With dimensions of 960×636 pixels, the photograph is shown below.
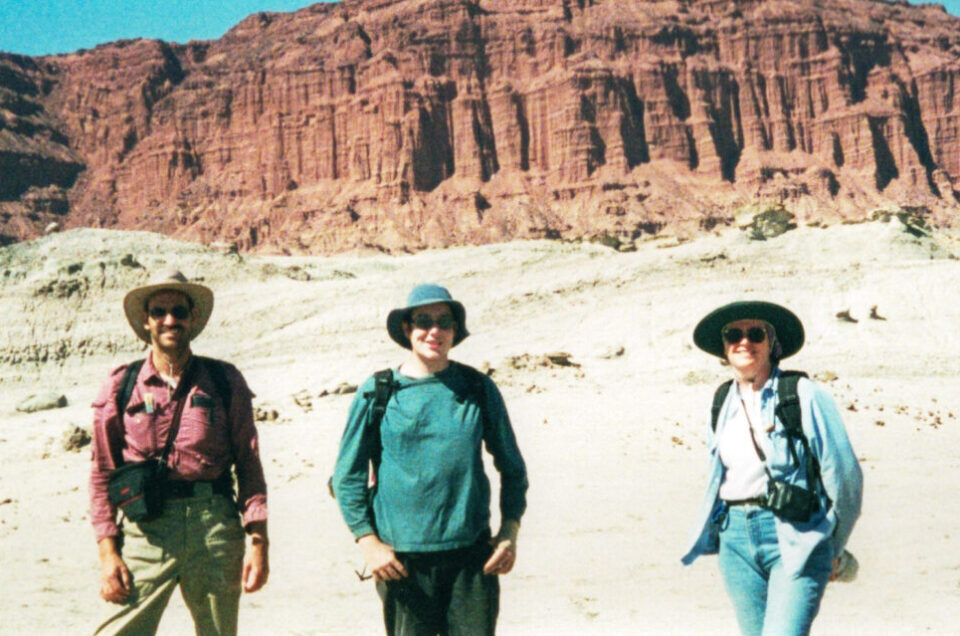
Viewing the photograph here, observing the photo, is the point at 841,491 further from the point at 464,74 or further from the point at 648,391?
the point at 464,74

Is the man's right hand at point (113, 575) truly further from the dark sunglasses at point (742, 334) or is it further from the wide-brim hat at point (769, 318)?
the dark sunglasses at point (742, 334)

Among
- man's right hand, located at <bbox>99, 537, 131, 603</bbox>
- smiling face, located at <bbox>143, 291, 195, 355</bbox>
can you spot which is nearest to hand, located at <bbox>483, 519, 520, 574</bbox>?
man's right hand, located at <bbox>99, 537, 131, 603</bbox>

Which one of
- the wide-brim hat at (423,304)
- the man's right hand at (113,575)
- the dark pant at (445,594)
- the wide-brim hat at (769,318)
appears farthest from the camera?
the wide-brim hat at (769,318)

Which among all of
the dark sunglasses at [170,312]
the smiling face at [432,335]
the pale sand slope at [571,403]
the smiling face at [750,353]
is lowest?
the pale sand slope at [571,403]

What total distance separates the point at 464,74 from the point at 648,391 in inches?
4068

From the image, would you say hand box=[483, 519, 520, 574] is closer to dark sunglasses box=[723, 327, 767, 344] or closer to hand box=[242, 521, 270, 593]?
hand box=[242, 521, 270, 593]

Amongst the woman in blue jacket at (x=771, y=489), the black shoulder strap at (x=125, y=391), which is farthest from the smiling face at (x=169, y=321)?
the woman in blue jacket at (x=771, y=489)

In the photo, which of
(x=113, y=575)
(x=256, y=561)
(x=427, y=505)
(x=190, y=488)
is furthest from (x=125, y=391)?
(x=427, y=505)

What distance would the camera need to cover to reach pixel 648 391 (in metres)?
18.2

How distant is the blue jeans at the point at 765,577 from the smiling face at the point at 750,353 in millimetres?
585

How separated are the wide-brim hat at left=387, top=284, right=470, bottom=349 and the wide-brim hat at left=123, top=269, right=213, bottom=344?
2.79 ft

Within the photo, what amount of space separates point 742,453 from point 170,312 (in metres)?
2.56

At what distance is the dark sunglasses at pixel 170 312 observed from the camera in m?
4.52

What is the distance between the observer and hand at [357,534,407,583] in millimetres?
4039
